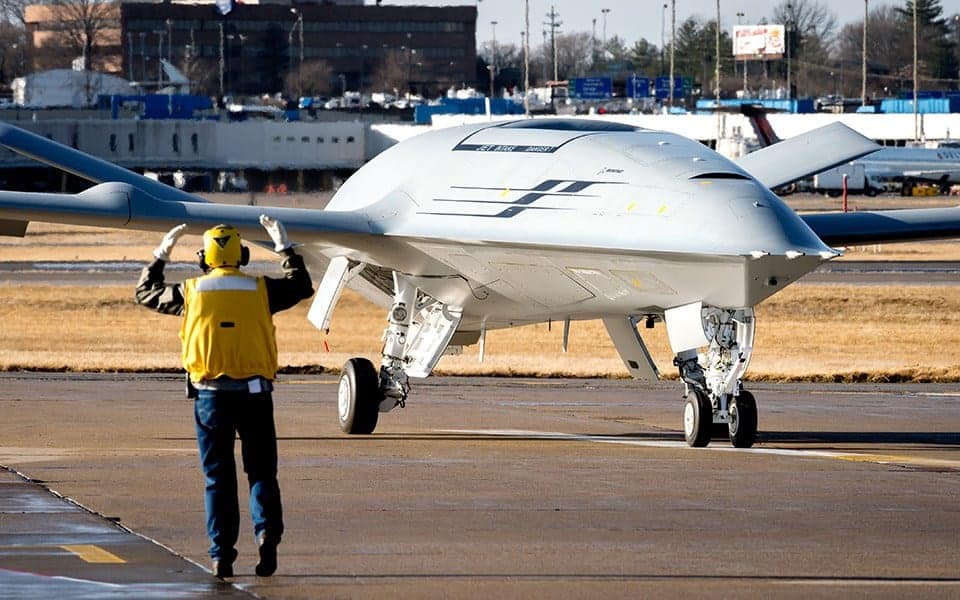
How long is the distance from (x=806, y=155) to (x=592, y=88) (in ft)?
492

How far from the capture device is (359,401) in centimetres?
1956

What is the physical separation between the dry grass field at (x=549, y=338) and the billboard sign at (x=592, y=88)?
125596 mm

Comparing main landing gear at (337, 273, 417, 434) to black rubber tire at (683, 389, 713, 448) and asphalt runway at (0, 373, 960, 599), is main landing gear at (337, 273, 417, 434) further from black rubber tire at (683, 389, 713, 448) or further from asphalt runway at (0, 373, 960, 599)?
black rubber tire at (683, 389, 713, 448)

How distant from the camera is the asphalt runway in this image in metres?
10.8

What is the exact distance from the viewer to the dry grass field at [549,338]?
30.0 meters

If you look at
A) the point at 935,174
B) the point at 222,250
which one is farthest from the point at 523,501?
the point at 935,174

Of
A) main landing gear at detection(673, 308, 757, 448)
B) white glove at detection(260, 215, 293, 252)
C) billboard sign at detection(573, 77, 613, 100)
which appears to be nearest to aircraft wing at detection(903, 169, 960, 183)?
billboard sign at detection(573, 77, 613, 100)

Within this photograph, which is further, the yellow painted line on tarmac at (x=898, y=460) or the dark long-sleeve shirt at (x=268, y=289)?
the yellow painted line on tarmac at (x=898, y=460)

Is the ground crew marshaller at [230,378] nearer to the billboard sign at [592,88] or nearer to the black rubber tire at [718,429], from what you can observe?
the black rubber tire at [718,429]

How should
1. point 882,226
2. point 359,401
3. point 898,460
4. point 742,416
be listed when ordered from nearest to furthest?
point 898,460
point 742,416
point 359,401
point 882,226

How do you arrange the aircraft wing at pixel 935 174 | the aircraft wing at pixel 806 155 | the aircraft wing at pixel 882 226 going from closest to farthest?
1. the aircraft wing at pixel 882 226
2. the aircraft wing at pixel 806 155
3. the aircraft wing at pixel 935 174

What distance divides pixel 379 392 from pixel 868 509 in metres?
7.39

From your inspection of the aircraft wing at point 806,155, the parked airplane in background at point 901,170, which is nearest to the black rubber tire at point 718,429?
the aircraft wing at point 806,155

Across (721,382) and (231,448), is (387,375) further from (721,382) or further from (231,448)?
(231,448)
